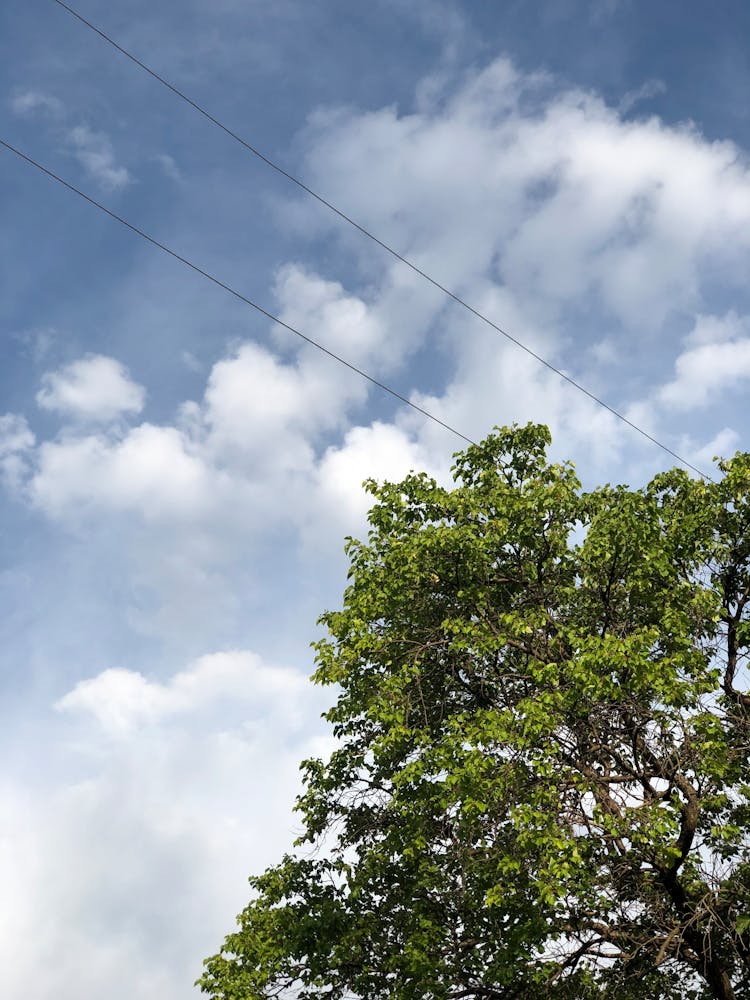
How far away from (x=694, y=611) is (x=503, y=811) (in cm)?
397

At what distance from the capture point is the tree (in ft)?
41.0

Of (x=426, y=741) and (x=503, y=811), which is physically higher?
(x=426, y=741)

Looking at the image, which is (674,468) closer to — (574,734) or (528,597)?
(528,597)

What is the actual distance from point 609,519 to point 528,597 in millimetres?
2013

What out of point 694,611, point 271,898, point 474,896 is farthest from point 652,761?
point 271,898

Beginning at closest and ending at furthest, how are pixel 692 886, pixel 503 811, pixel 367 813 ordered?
pixel 503 811 → pixel 692 886 → pixel 367 813

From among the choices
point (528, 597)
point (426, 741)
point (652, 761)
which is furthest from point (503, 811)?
point (528, 597)

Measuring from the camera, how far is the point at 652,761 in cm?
1362

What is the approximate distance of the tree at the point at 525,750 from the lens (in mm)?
12500

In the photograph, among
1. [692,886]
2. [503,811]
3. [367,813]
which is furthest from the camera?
[367,813]

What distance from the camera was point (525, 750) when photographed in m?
12.8

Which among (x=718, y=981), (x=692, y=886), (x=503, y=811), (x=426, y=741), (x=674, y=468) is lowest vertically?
(x=718, y=981)

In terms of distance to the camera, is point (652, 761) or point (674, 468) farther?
point (674, 468)

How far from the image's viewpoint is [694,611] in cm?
1376
